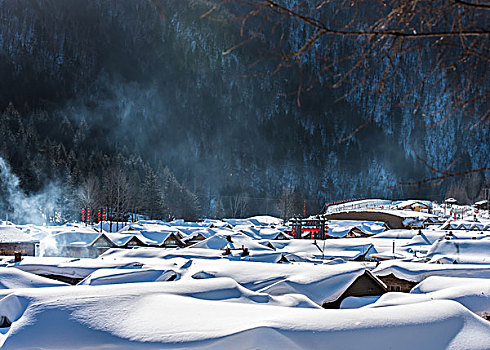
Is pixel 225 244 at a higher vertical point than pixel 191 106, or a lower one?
lower

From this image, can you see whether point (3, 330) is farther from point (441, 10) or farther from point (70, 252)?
point (70, 252)

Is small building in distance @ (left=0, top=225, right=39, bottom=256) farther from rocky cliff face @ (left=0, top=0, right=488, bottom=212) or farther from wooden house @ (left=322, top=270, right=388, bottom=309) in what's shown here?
rocky cliff face @ (left=0, top=0, right=488, bottom=212)

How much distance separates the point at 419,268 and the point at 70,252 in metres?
22.7

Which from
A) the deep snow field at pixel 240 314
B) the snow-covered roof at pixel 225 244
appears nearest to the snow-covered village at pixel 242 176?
the deep snow field at pixel 240 314

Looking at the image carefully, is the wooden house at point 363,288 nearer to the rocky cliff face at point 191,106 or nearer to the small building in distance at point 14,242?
the small building in distance at point 14,242

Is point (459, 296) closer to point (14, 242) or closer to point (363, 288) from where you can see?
point (363, 288)

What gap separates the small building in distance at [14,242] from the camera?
2365cm

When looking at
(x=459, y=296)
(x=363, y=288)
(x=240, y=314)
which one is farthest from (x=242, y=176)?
(x=240, y=314)

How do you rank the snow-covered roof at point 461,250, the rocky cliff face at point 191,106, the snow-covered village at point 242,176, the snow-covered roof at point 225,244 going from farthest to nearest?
the rocky cliff face at point 191,106 < the snow-covered roof at point 225,244 < the snow-covered roof at point 461,250 < the snow-covered village at point 242,176

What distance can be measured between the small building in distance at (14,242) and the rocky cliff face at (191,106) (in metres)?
76.3

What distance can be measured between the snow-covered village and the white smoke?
0.29m

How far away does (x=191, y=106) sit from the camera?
118 meters

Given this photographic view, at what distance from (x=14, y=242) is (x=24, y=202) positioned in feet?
139

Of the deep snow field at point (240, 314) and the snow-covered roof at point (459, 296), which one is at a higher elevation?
the deep snow field at point (240, 314)
